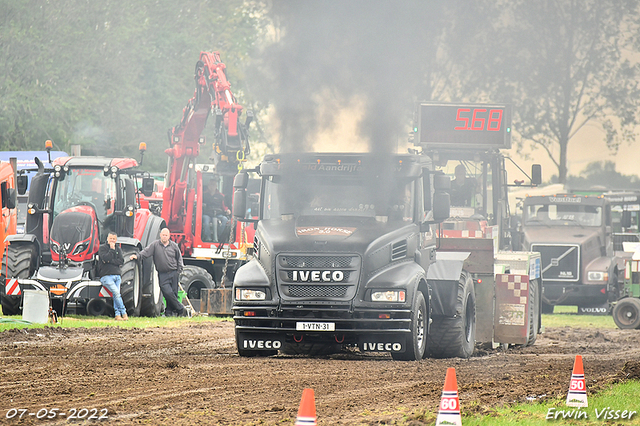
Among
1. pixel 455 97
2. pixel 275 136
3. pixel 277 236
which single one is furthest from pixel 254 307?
pixel 455 97

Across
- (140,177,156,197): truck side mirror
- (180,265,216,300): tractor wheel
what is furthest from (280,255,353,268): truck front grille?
(180,265,216,300): tractor wheel

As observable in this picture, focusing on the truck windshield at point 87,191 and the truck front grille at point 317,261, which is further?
the truck windshield at point 87,191

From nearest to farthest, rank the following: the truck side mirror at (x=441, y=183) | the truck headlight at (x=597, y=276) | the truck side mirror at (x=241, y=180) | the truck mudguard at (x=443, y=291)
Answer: the truck side mirror at (x=441, y=183) → the truck side mirror at (x=241, y=180) → the truck mudguard at (x=443, y=291) → the truck headlight at (x=597, y=276)

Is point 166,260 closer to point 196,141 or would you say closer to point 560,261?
point 196,141

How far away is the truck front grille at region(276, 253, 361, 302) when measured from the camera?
12.9 m

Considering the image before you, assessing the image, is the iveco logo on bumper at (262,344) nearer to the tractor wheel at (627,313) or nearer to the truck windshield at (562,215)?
the tractor wheel at (627,313)

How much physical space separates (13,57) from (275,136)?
29.1 meters

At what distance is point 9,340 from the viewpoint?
15.4 m

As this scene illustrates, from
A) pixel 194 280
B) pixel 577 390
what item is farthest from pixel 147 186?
pixel 577 390

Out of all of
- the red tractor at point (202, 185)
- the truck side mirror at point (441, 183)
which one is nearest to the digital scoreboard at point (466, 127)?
the red tractor at point (202, 185)

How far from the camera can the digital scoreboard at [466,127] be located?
72.5 feet

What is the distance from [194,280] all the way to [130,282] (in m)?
3.07

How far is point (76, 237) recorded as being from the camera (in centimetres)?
1933

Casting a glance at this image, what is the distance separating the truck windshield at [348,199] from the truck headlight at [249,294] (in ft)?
4.38
